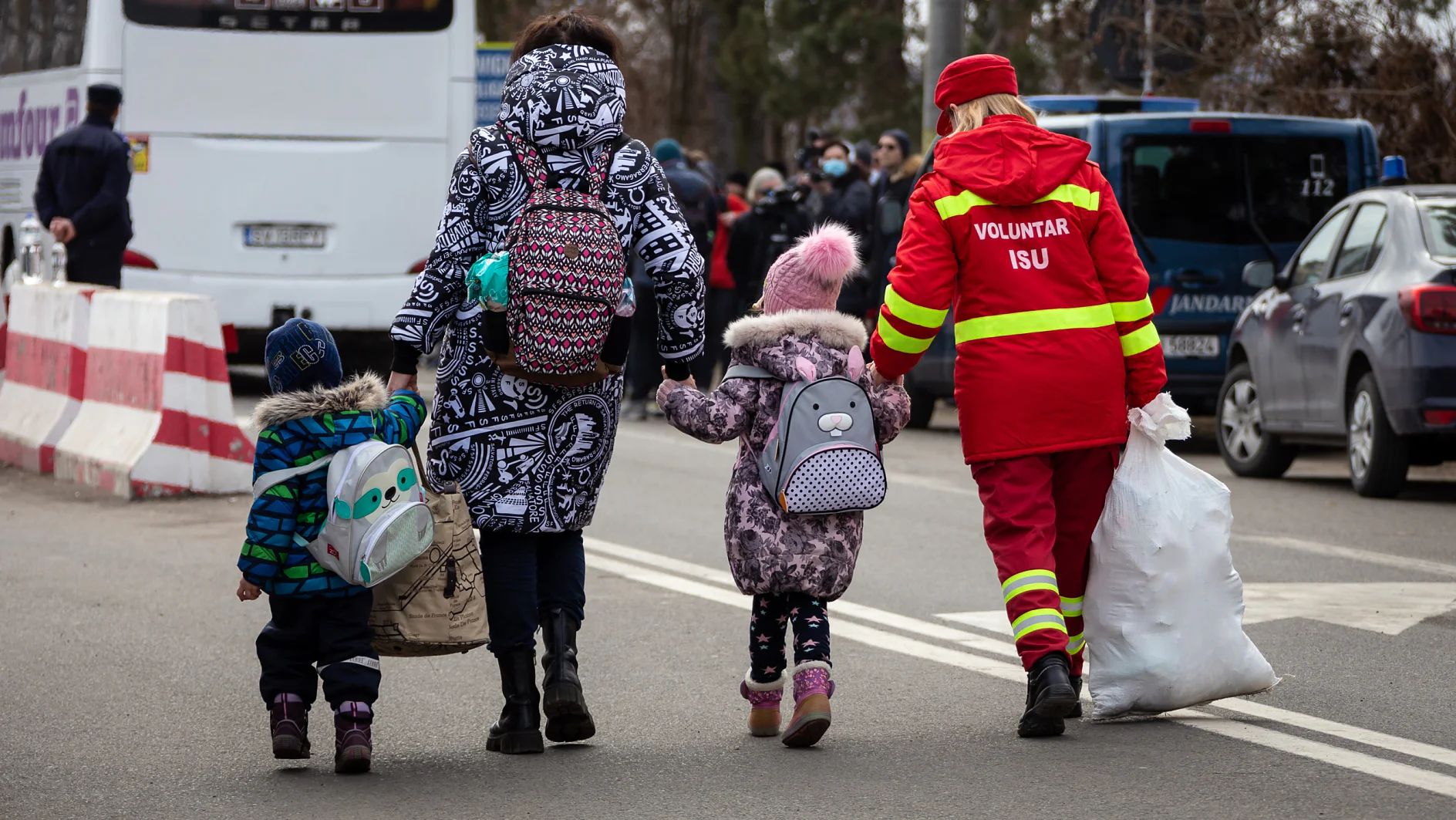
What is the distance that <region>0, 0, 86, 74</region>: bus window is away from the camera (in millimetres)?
16641

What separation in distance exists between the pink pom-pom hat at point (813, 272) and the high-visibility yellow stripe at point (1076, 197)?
0.53 m

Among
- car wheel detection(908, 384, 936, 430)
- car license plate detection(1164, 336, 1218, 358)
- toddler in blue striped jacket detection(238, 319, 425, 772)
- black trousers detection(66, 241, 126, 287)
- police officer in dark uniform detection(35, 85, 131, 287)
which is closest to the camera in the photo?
toddler in blue striped jacket detection(238, 319, 425, 772)

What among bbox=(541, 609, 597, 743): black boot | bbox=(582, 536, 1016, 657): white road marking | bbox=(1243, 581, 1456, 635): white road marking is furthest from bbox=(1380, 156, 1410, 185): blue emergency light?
bbox=(541, 609, 597, 743): black boot

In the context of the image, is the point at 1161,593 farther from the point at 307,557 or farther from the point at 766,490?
the point at 307,557

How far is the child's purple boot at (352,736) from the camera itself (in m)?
5.22

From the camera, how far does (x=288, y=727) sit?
5.19m

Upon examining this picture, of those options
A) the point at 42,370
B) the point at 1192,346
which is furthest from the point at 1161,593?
the point at 42,370

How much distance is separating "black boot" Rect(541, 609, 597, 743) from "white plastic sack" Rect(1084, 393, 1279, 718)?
1.35m

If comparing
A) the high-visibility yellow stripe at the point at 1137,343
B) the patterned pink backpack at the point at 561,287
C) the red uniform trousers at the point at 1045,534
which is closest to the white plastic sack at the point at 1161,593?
the red uniform trousers at the point at 1045,534

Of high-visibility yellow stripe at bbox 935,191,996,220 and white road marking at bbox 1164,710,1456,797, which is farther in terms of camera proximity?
high-visibility yellow stripe at bbox 935,191,996,220

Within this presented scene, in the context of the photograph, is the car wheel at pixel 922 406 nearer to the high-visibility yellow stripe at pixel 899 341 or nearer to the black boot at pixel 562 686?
the high-visibility yellow stripe at pixel 899 341

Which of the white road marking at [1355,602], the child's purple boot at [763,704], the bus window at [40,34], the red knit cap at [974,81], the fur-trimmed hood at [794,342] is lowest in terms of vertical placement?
the white road marking at [1355,602]

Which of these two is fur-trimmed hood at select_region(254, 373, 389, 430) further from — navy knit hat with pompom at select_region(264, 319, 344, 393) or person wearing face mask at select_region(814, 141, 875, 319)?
person wearing face mask at select_region(814, 141, 875, 319)

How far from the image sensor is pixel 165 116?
16.2 m
